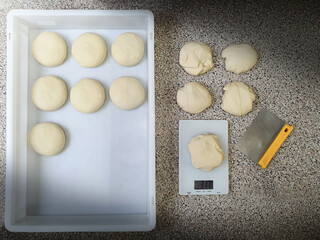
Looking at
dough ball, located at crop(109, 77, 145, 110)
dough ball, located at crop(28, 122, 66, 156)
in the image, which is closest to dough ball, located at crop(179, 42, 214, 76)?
dough ball, located at crop(109, 77, 145, 110)

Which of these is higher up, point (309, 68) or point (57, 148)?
point (309, 68)

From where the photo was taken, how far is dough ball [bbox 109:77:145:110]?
707 mm

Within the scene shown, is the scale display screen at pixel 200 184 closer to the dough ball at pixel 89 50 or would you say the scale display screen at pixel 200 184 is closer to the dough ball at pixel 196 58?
the dough ball at pixel 196 58

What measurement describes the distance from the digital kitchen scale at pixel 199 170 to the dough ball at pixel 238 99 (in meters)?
0.04

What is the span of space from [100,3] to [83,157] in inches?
16.3

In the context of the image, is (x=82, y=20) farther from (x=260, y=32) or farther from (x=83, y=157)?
(x=260, y=32)

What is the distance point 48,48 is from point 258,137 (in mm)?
587

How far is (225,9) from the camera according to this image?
780mm

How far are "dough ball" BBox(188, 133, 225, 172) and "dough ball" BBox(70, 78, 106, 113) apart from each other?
0.26 metres

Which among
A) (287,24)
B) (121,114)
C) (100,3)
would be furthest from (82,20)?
(287,24)

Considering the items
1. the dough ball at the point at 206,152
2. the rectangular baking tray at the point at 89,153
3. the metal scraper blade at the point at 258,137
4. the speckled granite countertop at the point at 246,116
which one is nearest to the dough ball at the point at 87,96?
the rectangular baking tray at the point at 89,153

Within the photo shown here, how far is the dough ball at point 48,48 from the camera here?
71cm

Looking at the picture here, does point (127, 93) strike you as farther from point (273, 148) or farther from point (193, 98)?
point (273, 148)

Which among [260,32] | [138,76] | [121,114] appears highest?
[260,32]
